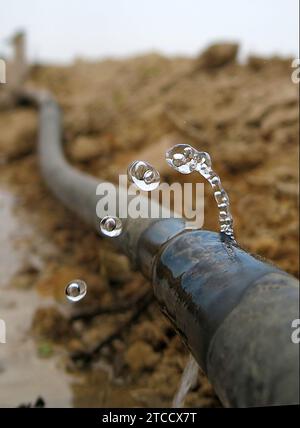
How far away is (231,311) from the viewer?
47.8 inches

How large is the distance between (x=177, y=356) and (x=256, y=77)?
5.46 m

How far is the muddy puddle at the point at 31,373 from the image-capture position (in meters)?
2.78

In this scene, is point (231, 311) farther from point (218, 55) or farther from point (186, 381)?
point (218, 55)

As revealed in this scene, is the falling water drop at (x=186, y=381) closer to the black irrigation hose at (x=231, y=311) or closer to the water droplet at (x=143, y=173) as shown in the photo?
the black irrigation hose at (x=231, y=311)

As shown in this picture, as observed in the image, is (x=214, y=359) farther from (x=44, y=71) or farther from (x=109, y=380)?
(x=44, y=71)

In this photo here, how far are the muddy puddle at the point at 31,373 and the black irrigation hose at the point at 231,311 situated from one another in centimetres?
133

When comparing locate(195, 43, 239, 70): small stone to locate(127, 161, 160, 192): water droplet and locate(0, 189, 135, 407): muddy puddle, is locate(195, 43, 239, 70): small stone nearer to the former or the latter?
locate(0, 189, 135, 407): muddy puddle

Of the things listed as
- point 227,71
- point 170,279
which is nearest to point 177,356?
point 170,279

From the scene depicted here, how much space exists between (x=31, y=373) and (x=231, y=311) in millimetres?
2309

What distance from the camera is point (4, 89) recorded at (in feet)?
39.7

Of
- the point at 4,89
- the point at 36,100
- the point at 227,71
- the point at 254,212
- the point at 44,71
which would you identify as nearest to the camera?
the point at 254,212

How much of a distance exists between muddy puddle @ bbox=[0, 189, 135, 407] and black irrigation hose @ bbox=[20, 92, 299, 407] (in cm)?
133

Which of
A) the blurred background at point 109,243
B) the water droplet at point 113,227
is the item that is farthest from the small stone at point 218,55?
the water droplet at point 113,227

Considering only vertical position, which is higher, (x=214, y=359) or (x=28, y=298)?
(x=214, y=359)
